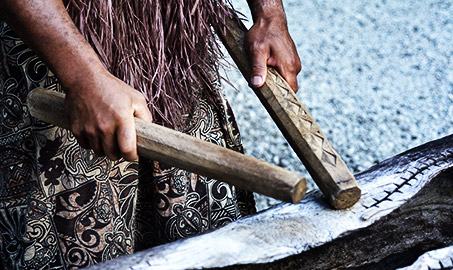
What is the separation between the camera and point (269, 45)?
103 centimetres

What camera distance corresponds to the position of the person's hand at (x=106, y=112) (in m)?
0.80

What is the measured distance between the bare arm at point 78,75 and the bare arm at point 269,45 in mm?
284

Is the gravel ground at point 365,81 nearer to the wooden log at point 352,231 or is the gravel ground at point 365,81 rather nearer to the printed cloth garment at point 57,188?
the printed cloth garment at point 57,188

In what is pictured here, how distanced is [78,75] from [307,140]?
0.39 m

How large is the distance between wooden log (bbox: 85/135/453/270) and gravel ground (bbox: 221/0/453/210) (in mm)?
930

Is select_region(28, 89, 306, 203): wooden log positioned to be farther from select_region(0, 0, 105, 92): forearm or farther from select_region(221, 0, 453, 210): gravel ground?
select_region(221, 0, 453, 210): gravel ground

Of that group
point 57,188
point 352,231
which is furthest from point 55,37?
point 352,231

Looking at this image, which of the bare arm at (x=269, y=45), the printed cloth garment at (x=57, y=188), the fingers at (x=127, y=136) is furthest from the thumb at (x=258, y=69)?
the fingers at (x=127, y=136)

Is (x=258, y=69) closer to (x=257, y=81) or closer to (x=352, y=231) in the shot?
(x=257, y=81)

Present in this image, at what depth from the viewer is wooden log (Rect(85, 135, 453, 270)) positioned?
2.52 ft

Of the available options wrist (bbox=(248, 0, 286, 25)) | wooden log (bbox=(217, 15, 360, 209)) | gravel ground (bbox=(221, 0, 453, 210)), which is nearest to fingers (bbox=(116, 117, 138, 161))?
→ wooden log (bbox=(217, 15, 360, 209))

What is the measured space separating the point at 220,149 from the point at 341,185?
208 mm

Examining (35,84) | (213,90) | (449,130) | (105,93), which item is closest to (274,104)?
(213,90)

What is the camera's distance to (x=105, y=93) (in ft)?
2.64
